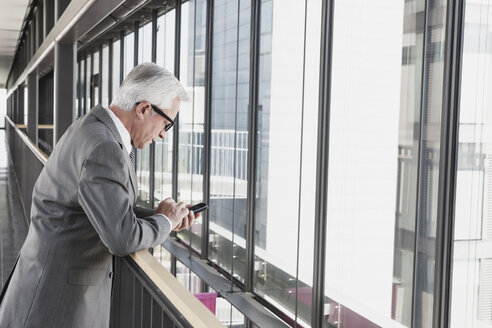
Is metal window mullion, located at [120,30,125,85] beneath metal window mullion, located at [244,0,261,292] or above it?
above

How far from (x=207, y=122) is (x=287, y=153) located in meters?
2.35

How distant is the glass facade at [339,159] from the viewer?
341 centimetres

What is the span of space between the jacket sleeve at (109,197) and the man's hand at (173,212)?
0.22 m

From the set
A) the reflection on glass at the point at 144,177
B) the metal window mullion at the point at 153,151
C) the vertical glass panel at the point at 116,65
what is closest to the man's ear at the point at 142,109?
the metal window mullion at the point at 153,151

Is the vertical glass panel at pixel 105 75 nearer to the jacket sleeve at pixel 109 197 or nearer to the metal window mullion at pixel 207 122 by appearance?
the metal window mullion at pixel 207 122

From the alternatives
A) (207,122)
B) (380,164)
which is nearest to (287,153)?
(380,164)

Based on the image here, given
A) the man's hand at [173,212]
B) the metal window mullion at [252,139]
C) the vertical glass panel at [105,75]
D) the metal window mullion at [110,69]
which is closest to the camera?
the man's hand at [173,212]

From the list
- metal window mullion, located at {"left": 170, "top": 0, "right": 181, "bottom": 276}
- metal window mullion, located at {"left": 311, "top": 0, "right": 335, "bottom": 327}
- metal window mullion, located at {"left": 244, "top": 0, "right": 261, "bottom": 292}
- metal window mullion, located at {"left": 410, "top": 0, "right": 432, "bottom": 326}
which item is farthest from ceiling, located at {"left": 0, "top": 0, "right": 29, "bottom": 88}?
metal window mullion, located at {"left": 410, "top": 0, "right": 432, "bottom": 326}

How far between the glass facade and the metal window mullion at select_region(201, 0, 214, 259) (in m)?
0.02

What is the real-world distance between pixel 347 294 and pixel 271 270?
4.81 feet

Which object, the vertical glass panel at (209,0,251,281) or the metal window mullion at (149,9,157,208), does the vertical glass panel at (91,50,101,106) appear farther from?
the vertical glass panel at (209,0,251,281)

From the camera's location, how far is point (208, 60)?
24.7ft

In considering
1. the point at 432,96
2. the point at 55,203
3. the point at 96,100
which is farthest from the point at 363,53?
the point at 96,100

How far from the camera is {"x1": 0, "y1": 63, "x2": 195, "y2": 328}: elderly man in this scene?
5.60 feet
